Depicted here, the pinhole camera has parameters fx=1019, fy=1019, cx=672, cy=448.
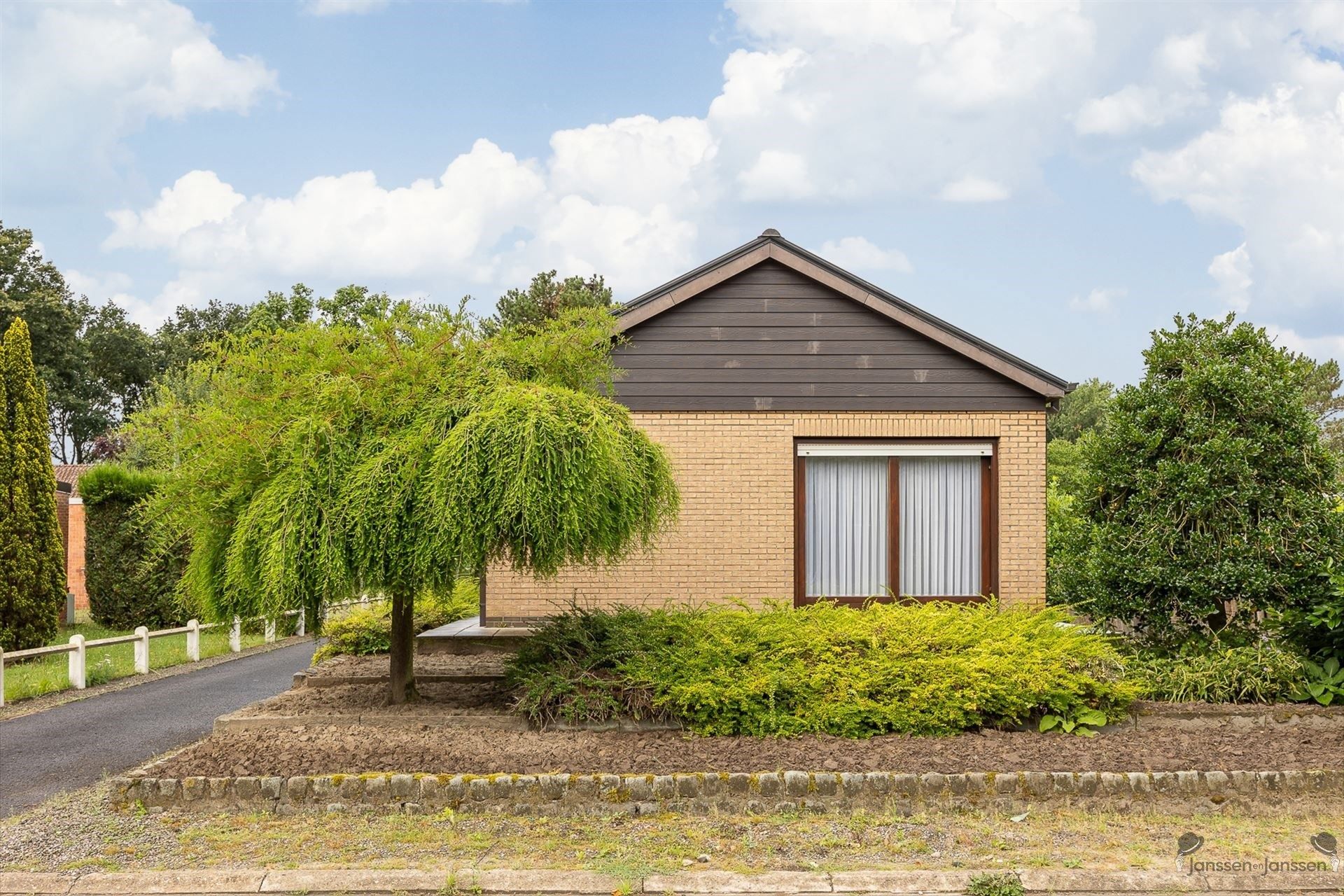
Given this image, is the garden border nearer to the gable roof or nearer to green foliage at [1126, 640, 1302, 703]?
green foliage at [1126, 640, 1302, 703]

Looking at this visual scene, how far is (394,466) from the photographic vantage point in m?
8.05

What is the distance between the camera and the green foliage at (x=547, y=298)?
3775cm

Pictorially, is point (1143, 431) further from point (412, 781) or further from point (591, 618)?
point (412, 781)

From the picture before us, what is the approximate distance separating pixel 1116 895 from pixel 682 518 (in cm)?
726

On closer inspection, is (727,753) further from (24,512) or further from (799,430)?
(24,512)

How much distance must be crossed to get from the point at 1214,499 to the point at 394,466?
7.21 meters

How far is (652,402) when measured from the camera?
12.4 metres

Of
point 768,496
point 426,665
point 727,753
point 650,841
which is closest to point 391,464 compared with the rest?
point 727,753

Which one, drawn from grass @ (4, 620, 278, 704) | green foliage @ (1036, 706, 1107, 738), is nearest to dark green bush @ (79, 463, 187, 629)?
grass @ (4, 620, 278, 704)

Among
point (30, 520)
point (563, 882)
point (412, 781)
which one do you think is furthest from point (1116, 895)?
point (30, 520)

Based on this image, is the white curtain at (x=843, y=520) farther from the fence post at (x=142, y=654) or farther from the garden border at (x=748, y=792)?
the fence post at (x=142, y=654)

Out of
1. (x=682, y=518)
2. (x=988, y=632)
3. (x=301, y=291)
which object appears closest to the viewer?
(x=988, y=632)

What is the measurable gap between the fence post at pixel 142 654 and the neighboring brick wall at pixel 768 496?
6.80 metres

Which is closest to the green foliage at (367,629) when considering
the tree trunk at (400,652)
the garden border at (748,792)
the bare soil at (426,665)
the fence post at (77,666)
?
the bare soil at (426,665)
